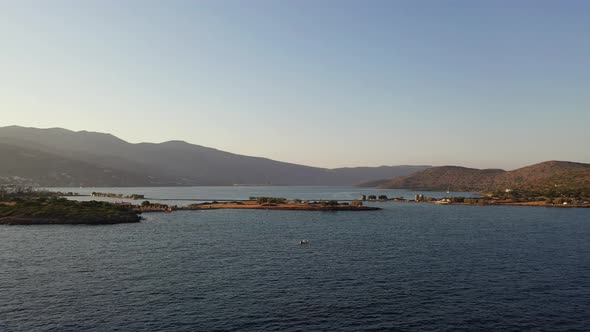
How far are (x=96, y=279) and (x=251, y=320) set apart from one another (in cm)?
3103

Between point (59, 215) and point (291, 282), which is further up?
point (59, 215)

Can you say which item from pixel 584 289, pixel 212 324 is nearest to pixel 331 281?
pixel 212 324

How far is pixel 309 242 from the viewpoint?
96.2 meters

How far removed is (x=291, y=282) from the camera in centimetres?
5925

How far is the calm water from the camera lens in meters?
44.0

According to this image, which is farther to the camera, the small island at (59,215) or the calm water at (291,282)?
the small island at (59,215)

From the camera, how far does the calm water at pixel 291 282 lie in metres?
44.0

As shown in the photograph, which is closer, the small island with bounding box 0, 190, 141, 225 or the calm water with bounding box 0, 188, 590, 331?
the calm water with bounding box 0, 188, 590, 331

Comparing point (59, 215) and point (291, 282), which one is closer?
point (291, 282)

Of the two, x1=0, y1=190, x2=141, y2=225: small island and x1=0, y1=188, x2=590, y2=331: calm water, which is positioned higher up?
x1=0, y1=190, x2=141, y2=225: small island

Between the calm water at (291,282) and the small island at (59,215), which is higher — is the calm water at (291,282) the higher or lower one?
the lower one

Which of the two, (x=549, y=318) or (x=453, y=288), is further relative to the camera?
(x=453, y=288)

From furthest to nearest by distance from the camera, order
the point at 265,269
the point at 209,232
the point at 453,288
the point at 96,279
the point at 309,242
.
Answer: the point at 209,232 → the point at 309,242 → the point at 265,269 → the point at 96,279 → the point at 453,288

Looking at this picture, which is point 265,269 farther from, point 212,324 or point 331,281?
point 212,324
